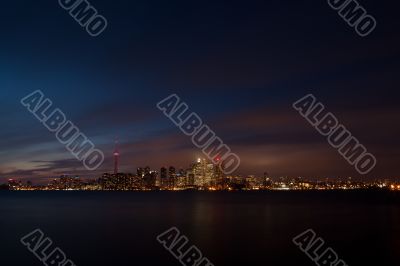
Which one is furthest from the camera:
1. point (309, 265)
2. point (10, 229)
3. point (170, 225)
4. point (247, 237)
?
point (170, 225)

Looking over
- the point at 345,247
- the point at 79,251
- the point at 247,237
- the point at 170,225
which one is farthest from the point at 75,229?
the point at 345,247

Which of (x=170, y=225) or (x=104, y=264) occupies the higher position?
(x=170, y=225)

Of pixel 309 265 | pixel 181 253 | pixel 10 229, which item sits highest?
pixel 309 265

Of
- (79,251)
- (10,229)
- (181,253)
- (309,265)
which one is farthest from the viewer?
(10,229)

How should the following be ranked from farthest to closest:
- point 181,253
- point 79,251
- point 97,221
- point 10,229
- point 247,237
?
point 97,221, point 10,229, point 247,237, point 79,251, point 181,253

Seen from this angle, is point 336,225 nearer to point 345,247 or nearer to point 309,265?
point 345,247

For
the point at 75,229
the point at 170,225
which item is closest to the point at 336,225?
the point at 170,225

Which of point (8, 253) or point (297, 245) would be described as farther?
point (297, 245)

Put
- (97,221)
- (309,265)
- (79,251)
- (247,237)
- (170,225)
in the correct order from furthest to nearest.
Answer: (97,221)
(170,225)
(247,237)
(79,251)
(309,265)

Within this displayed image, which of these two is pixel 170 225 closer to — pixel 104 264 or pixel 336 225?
pixel 336 225
